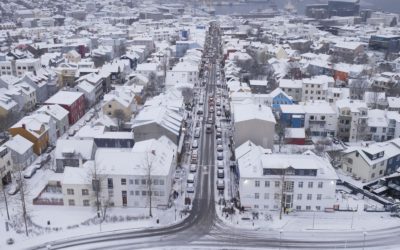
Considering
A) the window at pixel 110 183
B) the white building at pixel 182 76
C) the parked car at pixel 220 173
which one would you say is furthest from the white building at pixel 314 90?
the window at pixel 110 183

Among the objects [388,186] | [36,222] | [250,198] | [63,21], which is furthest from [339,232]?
[63,21]

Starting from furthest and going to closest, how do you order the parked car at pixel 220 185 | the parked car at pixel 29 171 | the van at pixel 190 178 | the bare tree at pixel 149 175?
the parked car at pixel 29 171 < the van at pixel 190 178 < the parked car at pixel 220 185 < the bare tree at pixel 149 175

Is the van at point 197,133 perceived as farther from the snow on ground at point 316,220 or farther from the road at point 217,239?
the road at point 217,239

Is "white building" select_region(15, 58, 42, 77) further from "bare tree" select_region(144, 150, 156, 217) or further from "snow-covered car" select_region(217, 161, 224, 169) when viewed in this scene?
"bare tree" select_region(144, 150, 156, 217)

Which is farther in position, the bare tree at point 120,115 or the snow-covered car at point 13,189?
the bare tree at point 120,115

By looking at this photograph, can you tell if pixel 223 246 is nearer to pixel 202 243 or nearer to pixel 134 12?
pixel 202 243

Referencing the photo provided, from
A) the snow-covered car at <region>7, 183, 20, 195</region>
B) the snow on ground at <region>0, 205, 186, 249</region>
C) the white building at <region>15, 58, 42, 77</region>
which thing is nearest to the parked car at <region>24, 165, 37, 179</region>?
the snow-covered car at <region>7, 183, 20, 195</region>

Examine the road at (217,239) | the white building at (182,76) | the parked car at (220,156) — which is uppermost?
the white building at (182,76)
